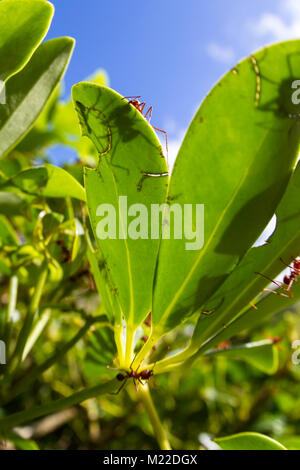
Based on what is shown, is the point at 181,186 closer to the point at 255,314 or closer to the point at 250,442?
the point at 255,314

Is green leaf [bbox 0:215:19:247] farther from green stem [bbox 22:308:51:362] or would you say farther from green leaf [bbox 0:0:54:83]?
green leaf [bbox 0:0:54:83]

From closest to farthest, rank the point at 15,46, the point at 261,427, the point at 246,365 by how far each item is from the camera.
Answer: the point at 15,46 < the point at 261,427 < the point at 246,365

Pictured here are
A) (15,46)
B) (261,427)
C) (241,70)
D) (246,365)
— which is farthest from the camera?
(246,365)

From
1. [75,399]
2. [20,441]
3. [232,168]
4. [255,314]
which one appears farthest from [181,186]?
[20,441]

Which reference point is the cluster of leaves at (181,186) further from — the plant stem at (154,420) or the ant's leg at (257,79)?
the plant stem at (154,420)

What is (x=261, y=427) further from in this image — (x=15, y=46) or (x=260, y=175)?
(x=15, y=46)
